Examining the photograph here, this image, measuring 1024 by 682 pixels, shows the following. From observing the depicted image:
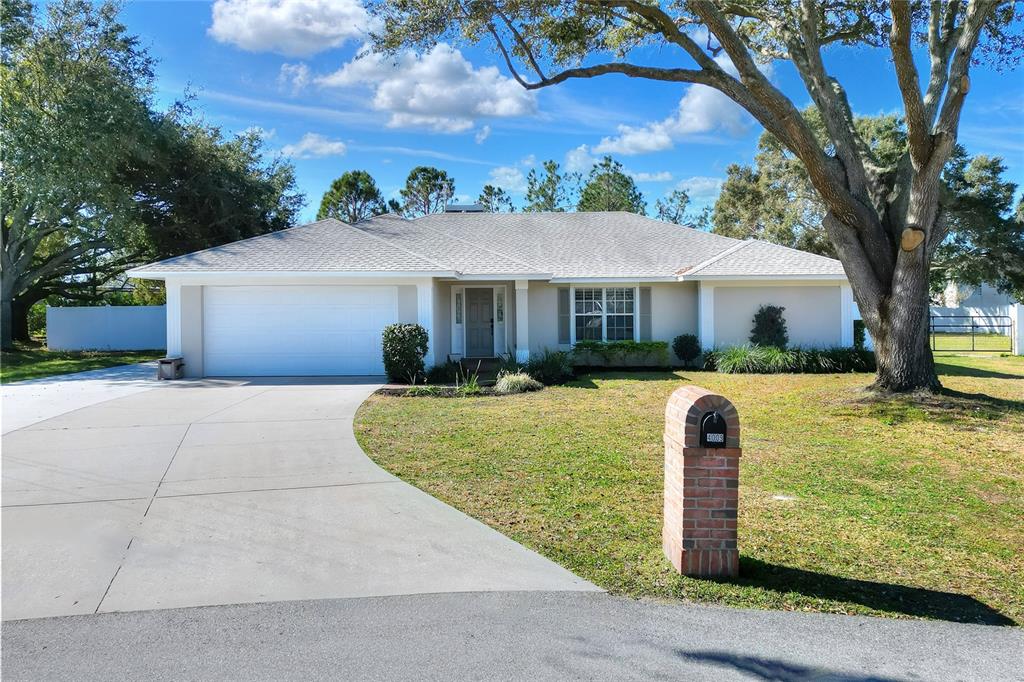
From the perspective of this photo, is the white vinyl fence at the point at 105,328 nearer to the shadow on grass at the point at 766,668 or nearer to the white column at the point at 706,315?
the white column at the point at 706,315

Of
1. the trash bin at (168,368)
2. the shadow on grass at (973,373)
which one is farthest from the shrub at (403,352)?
the shadow on grass at (973,373)

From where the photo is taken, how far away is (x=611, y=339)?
18.1m

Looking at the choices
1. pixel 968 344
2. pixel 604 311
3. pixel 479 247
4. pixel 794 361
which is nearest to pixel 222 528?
pixel 604 311

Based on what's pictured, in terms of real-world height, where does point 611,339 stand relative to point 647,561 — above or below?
above

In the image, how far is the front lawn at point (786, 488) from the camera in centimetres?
398

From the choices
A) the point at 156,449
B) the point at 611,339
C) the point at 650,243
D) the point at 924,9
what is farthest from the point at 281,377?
the point at 924,9

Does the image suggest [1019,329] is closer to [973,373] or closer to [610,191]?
[973,373]

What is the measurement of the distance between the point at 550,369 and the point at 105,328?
76.4ft

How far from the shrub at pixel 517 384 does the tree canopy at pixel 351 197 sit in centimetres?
3140

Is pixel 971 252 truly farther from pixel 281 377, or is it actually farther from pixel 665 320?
pixel 281 377

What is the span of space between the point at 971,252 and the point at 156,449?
128 feet

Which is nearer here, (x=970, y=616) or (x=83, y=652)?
(x=83, y=652)

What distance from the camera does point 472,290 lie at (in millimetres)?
18750

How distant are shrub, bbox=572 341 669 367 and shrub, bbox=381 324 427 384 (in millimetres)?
4928
